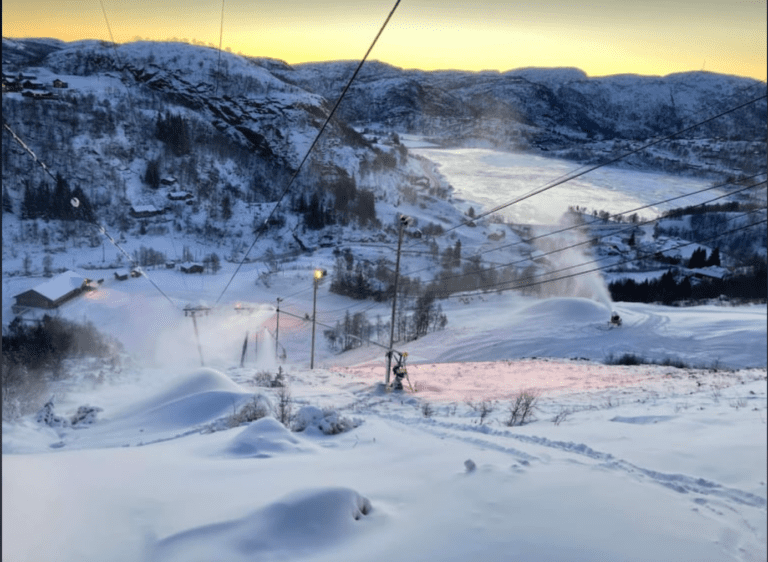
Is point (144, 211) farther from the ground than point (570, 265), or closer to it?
farther from the ground

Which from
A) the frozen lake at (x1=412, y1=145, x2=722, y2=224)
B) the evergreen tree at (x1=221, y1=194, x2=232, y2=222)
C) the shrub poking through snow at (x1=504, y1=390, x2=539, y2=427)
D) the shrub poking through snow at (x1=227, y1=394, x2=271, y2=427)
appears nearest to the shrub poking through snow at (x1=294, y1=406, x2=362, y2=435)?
the shrub poking through snow at (x1=227, y1=394, x2=271, y2=427)

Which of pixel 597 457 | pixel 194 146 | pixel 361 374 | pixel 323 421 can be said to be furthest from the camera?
pixel 194 146

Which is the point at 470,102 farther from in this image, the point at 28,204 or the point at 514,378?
the point at 514,378

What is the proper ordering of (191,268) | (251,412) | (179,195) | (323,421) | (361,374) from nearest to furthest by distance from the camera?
1. (323,421)
2. (251,412)
3. (361,374)
4. (191,268)
5. (179,195)

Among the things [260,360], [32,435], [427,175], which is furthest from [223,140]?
[32,435]

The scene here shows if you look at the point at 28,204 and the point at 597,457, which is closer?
the point at 597,457

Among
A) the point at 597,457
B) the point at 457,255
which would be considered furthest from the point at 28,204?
the point at 597,457

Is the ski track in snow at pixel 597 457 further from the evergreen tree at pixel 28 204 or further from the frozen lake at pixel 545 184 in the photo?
the evergreen tree at pixel 28 204

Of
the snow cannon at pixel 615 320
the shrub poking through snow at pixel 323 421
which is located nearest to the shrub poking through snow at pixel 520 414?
the shrub poking through snow at pixel 323 421
